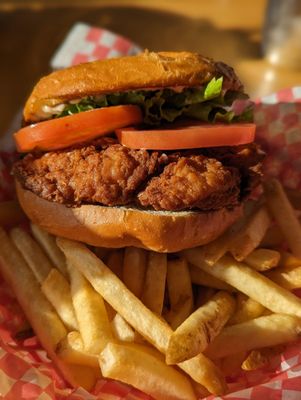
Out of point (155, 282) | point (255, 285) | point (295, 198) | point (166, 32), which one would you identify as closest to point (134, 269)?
point (155, 282)

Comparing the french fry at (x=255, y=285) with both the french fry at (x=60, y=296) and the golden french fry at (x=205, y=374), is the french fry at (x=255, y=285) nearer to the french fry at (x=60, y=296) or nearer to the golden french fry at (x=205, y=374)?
the golden french fry at (x=205, y=374)

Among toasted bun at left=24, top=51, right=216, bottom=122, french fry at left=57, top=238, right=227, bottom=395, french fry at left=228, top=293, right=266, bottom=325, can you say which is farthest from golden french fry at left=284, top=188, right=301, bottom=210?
french fry at left=57, top=238, right=227, bottom=395

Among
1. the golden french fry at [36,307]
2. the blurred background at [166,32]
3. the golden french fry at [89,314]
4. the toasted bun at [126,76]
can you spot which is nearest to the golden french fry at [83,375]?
the golden french fry at [36,307]

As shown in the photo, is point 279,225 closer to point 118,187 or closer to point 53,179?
point 118,187

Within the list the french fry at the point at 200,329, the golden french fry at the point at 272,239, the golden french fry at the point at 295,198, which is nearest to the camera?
the french fry at the point at 200,329

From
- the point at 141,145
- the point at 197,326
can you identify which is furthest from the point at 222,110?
the point at 197,326

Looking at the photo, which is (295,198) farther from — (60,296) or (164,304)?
(60,296)
